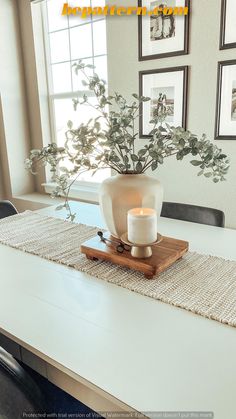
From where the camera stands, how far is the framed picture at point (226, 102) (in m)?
1.82

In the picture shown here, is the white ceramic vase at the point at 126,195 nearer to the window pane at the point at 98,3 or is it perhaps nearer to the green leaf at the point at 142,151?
the green leaf at the point at 142,151

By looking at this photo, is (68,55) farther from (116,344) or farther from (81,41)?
(116,344)

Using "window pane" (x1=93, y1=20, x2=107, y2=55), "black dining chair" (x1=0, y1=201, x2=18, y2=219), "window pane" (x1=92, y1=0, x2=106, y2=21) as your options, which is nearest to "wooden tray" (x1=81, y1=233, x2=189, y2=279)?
"black dining chair" (x1=0, y1=201, x2=18, y2=219)

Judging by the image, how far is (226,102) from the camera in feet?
6.15

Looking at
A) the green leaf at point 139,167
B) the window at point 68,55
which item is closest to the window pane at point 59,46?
the window at point 68,55

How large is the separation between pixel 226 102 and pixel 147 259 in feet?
4.24

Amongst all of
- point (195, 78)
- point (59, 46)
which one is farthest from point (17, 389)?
point (59, 46)

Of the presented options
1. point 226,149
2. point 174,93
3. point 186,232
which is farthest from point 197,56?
point 186,232

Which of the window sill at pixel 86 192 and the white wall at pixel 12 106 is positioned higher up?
the white wall at pixel 12 106

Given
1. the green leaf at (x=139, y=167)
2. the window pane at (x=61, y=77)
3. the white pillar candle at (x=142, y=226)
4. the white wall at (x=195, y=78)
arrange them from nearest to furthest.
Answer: the white pillar candle at (x=142, y=226), the green leaf at (x=139, y=167), the white wall at (x=195, y=78), the window pane at (x=61, y=77)

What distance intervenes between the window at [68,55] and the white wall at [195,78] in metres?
0.29

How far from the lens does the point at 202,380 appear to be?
0.61 meters

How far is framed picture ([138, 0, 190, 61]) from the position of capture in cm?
194

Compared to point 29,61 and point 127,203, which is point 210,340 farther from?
point 29,61
